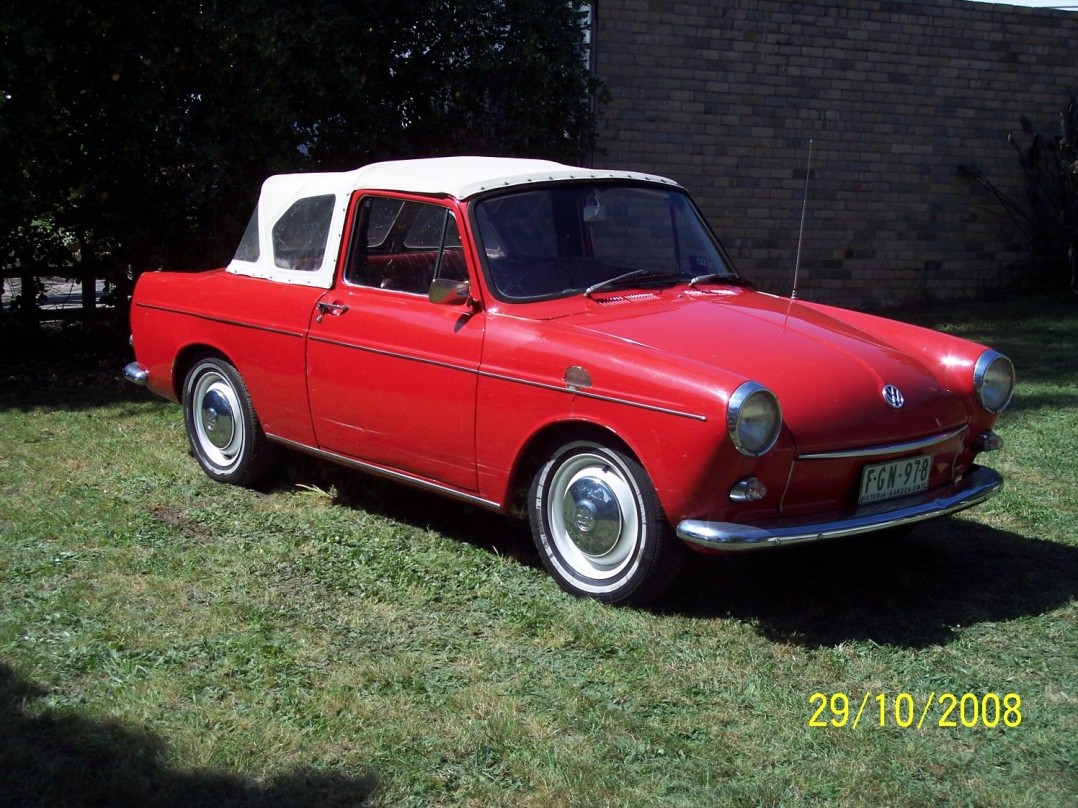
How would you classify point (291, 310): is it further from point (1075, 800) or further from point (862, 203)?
point (862, 203)

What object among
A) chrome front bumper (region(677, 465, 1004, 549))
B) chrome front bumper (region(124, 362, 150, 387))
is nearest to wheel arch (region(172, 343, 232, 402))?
chrome front bumper (region(124, 362, 150, 387))

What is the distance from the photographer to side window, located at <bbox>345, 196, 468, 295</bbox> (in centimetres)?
504

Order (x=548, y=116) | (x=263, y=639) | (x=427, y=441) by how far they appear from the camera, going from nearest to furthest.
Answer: (x=263, y=639)
(x=427, y=441)
(x=548, y=116)

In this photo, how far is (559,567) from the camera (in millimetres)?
4613

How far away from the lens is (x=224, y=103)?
900 centimetres

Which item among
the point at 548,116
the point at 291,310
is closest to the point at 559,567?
the point at 291,310

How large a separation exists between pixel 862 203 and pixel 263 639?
383 inches

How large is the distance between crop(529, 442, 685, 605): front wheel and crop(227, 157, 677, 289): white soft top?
133 centimetres

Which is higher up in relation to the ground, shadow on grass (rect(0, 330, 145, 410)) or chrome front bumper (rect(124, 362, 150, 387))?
chrome front bumper (rect(124, 362, 150, 387))

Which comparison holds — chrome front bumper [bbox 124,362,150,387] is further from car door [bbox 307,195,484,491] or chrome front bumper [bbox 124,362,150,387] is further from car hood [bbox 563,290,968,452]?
car hood [bbox 563,290,968,452]

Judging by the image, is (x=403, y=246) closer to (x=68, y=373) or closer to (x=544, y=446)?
(x=544, y=446)

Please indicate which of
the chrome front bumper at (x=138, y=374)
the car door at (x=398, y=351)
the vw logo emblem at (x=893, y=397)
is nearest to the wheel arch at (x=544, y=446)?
the car door at (x=398, y=351)

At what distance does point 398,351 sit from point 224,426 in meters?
1.60
